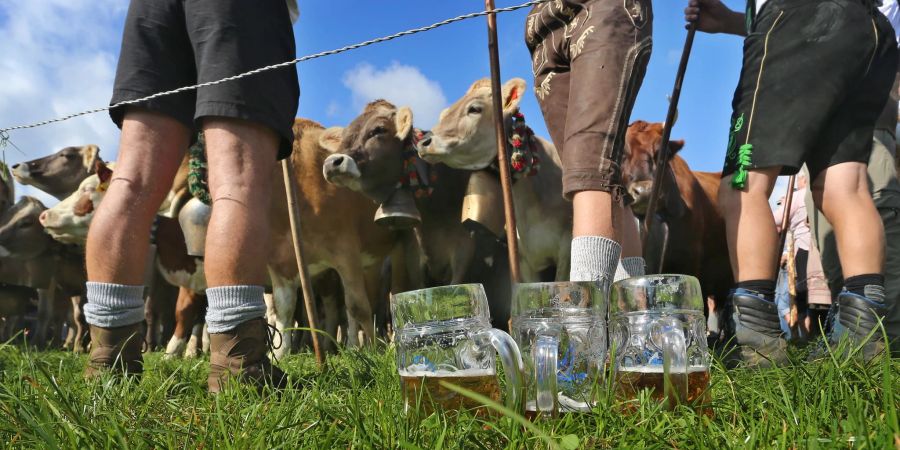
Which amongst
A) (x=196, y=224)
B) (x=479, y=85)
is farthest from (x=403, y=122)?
(x=196, y=224)

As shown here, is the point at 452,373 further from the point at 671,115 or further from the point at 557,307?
the point at 671,115

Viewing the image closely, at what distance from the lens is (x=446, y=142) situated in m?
5.03

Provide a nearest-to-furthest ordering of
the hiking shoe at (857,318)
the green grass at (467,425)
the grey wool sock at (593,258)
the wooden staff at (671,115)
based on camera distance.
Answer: the green grass at (467,425) < the grey wool sock at (593,258) < the hiking shoe at (857,318) < the wooden staff at (671,115)

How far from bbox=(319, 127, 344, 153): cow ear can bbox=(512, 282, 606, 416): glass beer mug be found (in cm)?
461

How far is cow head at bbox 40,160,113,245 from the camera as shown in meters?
7.72

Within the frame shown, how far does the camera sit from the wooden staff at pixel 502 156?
2582mm

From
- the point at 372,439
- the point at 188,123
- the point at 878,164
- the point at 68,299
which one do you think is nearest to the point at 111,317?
the point at 188,123

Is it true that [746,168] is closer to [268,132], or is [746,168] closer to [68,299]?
[268,132]

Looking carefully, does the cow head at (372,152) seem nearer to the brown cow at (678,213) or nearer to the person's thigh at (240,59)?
the brown cow at (678,213)

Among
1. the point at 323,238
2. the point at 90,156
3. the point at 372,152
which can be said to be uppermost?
the point at 90,156

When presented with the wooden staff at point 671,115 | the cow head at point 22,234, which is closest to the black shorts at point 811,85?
the wooden staff at point 671,115

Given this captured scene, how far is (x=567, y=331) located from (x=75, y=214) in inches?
315

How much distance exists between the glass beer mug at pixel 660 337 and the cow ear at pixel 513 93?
370cm

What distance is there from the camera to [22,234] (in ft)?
29.3
